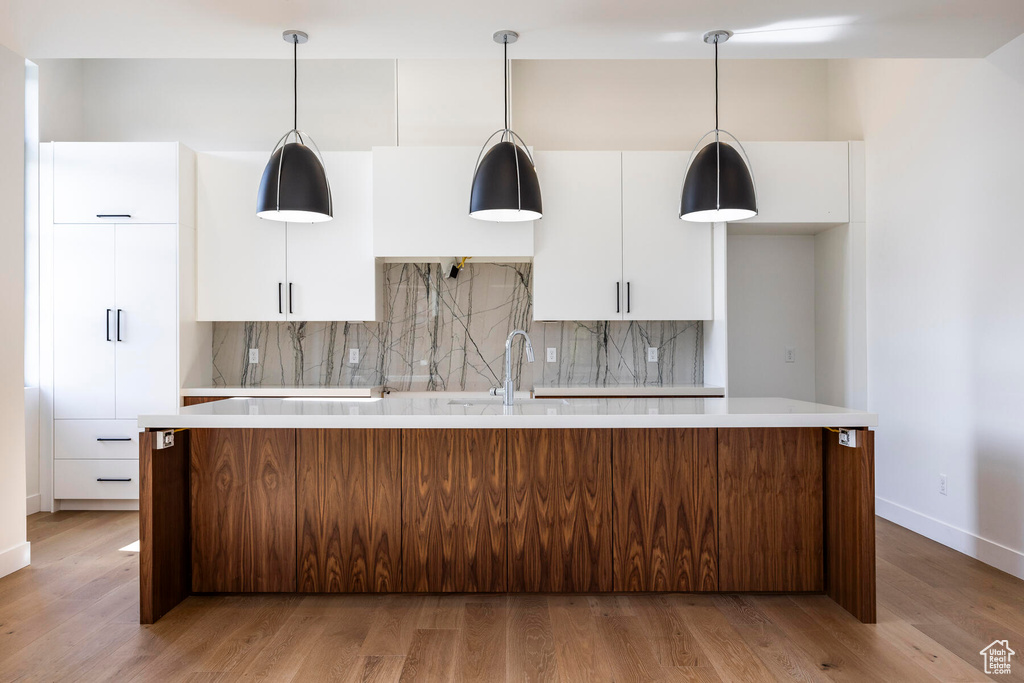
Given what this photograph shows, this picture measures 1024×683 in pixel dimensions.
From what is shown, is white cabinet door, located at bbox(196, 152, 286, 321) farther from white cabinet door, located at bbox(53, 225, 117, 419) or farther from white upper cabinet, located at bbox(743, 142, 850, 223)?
white upper cabinet, located at bbox(743, 142, 850, 223)


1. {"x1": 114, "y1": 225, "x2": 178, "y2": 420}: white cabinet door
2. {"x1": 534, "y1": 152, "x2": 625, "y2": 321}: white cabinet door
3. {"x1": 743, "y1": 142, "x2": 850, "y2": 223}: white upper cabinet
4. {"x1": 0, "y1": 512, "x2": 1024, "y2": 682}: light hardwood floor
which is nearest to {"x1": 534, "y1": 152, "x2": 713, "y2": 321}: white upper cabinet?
{"x1": 534, "y1": 152, "x2": 625, "y2": 321}: white cabinet door

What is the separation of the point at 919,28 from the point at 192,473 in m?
3.49

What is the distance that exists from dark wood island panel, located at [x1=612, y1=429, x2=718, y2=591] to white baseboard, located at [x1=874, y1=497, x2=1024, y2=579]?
1.32 m

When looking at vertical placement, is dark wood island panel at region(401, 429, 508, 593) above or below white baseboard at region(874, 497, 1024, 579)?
above

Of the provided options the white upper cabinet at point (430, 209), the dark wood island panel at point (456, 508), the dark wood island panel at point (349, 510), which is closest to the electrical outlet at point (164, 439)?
the dark wood island panel at point (349, 510)

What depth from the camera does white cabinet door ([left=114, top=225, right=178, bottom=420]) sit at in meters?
4.11

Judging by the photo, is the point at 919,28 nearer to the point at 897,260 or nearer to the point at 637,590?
the point at 897,260

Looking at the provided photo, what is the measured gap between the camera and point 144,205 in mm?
4102

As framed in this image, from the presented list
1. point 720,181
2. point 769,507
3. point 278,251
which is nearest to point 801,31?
point 720,181

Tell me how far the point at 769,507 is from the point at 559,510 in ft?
2.70

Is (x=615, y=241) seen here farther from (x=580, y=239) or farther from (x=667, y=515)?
(x=667, y=515)

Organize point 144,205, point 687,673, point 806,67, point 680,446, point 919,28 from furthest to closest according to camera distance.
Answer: point 806,67
point 144,205
point 919,28
point 680,446
point 687,673

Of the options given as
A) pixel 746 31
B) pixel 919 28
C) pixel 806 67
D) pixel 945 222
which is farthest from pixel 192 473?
pixel 806 67

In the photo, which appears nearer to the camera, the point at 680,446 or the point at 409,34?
the point at 680,446
